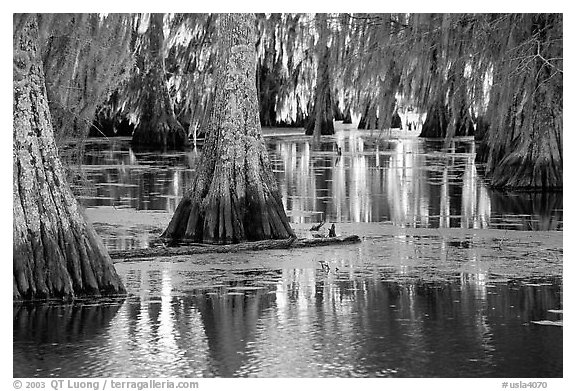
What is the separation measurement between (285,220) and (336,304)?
2.29 metres

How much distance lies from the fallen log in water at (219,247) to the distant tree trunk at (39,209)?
114 cm

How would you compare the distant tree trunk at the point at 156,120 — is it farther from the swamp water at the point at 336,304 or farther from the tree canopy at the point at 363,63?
the swamp water at the point at 336,304

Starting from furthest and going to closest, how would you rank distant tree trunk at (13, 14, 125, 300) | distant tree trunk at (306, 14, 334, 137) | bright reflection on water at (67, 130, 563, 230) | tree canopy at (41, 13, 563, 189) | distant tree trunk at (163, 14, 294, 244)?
bright reflection on water at (67, 130, 563, 230) → distant tree trunk at (306, 14, 334, 137) → distant tree trunk at (163, 14, 294, 244) → tree canopy at (41, 13, 563, 189) → distant tree trunk at (13, 14, 125, 300)

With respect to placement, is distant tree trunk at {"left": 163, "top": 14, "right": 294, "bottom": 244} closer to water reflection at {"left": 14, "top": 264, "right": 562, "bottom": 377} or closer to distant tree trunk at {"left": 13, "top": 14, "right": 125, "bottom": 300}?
water reflection at {"left": 14, "top": 264, "right": 562, "bottom": 377}

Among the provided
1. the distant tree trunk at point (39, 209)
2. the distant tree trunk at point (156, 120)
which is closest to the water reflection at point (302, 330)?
the distant tree trunk at point (39, 209)

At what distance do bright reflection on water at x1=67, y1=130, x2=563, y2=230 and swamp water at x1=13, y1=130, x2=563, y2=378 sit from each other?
52 mm

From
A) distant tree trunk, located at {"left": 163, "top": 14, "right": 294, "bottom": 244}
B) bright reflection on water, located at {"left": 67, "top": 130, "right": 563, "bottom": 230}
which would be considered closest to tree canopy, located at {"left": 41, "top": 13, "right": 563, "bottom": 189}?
distant tree trunk, located at {"left": 163, "top": 14, "right": 294, "bottom": 244}

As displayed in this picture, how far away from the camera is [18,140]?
6.50 m

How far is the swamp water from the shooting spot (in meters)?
5.55

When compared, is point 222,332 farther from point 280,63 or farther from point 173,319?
point 280,63

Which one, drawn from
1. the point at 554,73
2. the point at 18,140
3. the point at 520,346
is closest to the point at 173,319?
the point at 18,140

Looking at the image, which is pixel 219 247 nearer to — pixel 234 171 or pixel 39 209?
pixel 234 171

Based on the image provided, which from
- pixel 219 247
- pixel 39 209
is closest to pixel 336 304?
pixel 39 209

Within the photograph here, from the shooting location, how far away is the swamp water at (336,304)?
5.55 m
